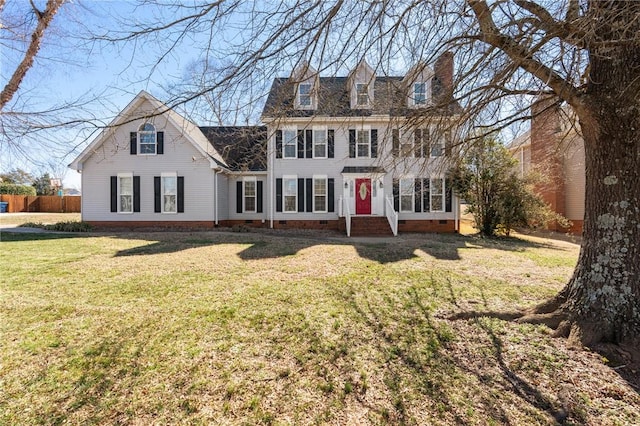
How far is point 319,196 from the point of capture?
16.1 m

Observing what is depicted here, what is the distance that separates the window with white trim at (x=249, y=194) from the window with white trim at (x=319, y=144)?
12.6ft

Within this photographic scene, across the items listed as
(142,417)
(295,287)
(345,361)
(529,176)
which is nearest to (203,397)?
(142,417)

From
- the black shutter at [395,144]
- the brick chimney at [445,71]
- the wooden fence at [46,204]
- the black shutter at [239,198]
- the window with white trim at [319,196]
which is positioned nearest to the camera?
the brick chimney at [445,71]

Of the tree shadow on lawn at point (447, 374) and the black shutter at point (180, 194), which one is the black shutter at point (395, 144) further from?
the black shutter at point (180, 194)

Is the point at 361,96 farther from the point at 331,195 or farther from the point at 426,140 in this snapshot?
the point at 331,195

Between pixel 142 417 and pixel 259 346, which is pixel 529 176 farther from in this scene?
pixel 142 417

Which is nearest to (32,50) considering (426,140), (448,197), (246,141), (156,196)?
(246,141)

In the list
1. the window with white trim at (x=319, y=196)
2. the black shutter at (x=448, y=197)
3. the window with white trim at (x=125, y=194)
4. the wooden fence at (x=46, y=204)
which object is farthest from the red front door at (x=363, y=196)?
the wooden fence at (x=46, y=204)

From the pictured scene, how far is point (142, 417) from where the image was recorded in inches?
93.5

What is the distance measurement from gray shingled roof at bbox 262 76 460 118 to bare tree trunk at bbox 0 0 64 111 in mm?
4990

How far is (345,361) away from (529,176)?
→ 13484 mm

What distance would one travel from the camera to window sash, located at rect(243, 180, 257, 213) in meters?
17.1

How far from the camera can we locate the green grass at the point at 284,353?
8.09 ft

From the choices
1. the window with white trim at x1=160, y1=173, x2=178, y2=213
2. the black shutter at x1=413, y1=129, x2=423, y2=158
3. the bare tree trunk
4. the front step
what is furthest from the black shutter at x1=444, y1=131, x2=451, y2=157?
the window with white trim at x1=160, y1=173, x2=178, y2=213
